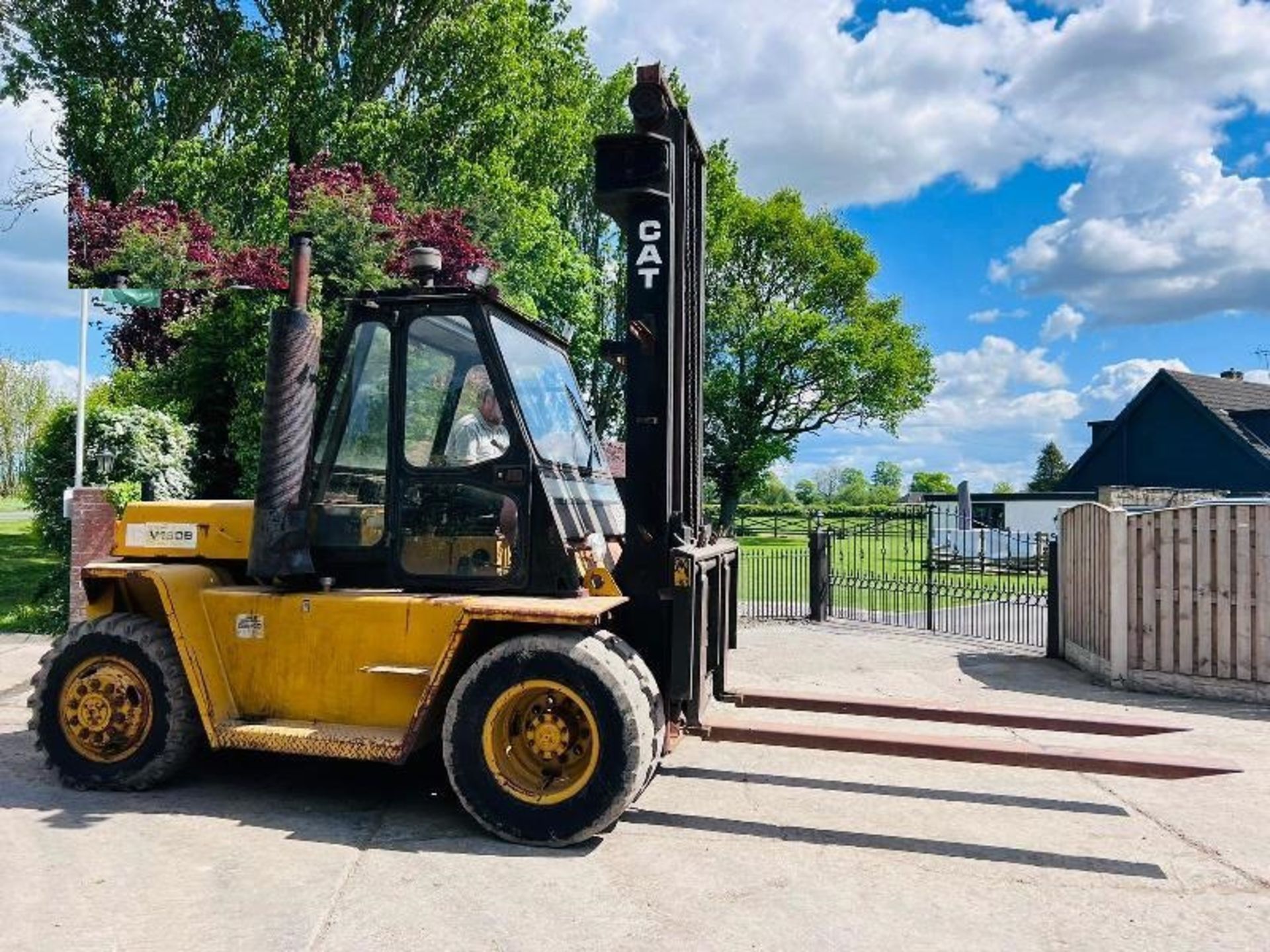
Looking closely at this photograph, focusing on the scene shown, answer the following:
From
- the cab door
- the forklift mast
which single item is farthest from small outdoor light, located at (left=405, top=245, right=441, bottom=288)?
the forklift mast

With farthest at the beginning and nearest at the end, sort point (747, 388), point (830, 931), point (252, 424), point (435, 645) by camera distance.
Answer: point (747, 388), point (252, 424), point (435, 645), point (830, 931)

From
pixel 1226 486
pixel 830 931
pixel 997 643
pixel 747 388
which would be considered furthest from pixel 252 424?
pixel 1226 486

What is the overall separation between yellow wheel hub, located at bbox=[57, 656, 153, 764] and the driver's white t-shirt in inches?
91.5

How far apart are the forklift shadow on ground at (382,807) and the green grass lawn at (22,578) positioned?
20.9 feet

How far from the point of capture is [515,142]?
787 inches

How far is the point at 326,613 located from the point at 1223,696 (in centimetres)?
835

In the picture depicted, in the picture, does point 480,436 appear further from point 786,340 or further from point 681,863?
point 786,340

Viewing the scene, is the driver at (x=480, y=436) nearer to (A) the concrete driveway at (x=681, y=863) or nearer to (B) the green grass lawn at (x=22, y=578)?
(A) the concrete driveway at (x=681, y=863)

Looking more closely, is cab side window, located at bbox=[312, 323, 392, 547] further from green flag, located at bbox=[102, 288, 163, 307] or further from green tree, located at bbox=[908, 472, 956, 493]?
green tree, located at bbox=[908, 472, 956, 493]

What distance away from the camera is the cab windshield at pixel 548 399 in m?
5.29

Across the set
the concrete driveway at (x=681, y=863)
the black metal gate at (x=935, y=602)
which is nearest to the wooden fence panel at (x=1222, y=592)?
the concrete driveway at (x=681, y=863)

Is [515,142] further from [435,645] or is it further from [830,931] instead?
[830,931]

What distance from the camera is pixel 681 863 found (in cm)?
455

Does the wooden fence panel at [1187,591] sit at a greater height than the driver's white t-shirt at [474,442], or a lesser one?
lesser
